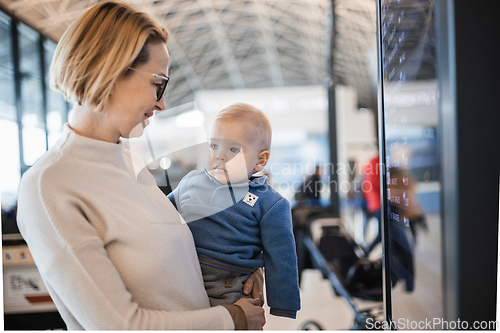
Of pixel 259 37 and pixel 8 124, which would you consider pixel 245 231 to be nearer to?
pixel 8 124

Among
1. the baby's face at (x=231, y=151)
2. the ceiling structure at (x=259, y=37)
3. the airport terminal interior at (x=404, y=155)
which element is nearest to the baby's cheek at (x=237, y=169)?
the baby's face at (x=231, y=151)

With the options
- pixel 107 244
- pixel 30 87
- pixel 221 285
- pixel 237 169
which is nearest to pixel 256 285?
pixel 221 285

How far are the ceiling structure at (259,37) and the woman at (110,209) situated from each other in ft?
17.8

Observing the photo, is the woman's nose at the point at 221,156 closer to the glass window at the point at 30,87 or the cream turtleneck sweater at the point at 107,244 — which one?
the cream turtleneck sweater at the point at 107,244

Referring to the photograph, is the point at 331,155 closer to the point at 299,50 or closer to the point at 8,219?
the point at 8,219

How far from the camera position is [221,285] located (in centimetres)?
115

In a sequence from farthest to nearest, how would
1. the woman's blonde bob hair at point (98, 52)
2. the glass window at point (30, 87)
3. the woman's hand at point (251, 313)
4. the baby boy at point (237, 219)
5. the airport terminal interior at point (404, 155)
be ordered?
the glass window at point (30, 87) → the baby boy at point (237, 219) → the woman's hand at point (251, 313) → the woman's blonde bob hair at point (98, 52) → the airport terminal interior at point (404, 155)

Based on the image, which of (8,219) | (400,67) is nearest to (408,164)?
(400,67)

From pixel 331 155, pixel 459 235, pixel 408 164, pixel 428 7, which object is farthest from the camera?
pixel 331 155

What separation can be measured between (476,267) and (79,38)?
1.02 metres

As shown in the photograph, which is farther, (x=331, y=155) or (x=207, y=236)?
(x=331, y=155)

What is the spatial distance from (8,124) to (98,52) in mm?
2614

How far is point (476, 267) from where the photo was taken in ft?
1.91

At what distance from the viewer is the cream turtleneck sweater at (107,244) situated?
2.69 feet
